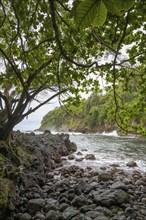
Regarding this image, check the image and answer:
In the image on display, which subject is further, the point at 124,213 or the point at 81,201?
the point at 81,201

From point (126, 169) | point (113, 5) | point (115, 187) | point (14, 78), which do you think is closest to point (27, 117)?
point (14, 78)

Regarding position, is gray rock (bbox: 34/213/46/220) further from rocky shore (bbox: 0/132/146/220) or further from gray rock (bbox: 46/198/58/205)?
gray rock (bbox: 46/198/58/205)

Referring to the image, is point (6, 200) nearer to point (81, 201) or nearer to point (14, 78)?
point (81, 201)

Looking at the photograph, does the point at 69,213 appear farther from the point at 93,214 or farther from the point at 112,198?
the point at 112,198

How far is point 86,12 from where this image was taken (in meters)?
0.66

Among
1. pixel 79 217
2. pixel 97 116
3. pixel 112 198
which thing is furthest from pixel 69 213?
pixel 97 116

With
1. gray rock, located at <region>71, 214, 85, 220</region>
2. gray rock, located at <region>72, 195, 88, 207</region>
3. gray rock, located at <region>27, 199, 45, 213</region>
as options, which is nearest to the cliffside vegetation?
gray rock, located at <region>72, 195, 88, 207</region>

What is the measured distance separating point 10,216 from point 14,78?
3729 mm

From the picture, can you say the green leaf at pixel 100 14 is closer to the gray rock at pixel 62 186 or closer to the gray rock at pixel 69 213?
the gray rock at pixel 69 213

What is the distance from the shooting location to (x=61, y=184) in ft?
26.0

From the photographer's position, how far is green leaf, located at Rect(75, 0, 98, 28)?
0.62 metres

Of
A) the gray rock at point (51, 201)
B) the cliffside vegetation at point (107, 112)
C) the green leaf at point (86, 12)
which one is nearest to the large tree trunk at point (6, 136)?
the gray rock at point (51, 201)

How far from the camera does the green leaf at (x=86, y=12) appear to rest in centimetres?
62

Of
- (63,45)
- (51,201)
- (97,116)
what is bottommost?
(51,201)
